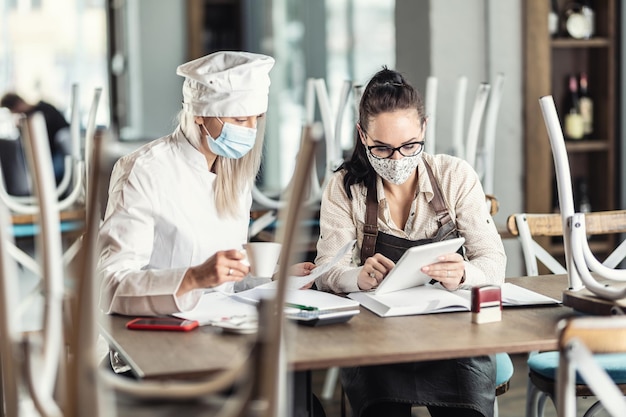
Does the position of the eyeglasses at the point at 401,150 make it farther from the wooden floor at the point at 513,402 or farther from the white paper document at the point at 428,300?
the wooden floor at the point at 513,402

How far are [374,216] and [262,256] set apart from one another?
65cm

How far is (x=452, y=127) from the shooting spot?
4734 mm

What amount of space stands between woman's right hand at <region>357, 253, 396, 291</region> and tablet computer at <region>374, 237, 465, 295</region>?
0.03 m

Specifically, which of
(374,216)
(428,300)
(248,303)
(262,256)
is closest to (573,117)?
(374,216)

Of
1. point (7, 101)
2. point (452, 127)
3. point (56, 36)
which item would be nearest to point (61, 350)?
point (7, 101)

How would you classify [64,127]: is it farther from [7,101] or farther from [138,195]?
[138,195]

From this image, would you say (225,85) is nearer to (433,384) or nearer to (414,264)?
(414,264)

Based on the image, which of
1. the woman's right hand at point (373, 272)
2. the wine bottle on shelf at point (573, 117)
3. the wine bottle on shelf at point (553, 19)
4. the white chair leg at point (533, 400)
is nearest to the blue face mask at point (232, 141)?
the woman's right hand at point (373, 272)

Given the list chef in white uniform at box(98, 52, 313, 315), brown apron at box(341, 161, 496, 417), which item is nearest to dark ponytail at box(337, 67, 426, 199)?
chef in white uniform at box(98, 52, 313, 315)

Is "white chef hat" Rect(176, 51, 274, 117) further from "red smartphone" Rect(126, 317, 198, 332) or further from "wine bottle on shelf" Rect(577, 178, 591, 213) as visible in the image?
"wine bottle on shelf" Rect(577, 178, 591, 213)

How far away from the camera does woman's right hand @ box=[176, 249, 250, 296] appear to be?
87.2 inches

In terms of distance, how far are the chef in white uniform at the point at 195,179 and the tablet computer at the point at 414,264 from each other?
28cm

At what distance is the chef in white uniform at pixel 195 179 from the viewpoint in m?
2.50

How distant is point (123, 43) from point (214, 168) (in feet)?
21.7
